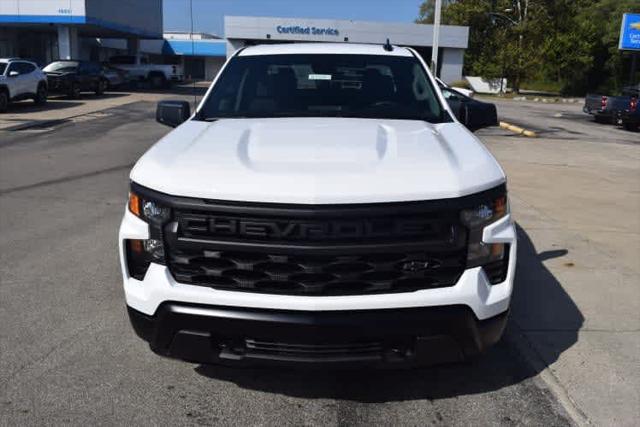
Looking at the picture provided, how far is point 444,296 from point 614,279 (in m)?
3.20

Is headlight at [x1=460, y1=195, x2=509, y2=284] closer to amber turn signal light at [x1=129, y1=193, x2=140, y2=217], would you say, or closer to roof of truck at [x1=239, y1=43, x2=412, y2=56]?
amber turn signal light at [x1=129, y1=193, x2=140, y2=217]

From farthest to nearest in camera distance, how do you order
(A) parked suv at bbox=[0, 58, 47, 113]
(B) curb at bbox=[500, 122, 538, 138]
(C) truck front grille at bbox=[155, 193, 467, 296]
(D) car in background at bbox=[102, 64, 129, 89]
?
(D) car in background at bbox=[102, 64, 129, 89]
(A) parked suv at bbox=[0, 58, 47, 113]
(B) curb at bbox=[500, 122, 538, 138]
(C) truck front grille at bbox=[155, 193, 467, 296]

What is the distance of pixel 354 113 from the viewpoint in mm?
4234

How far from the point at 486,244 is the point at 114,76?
33511 millimetres

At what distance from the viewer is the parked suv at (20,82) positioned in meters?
19.8

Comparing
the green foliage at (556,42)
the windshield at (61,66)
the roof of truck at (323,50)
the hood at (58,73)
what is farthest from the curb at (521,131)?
the green foliage at (556,42)

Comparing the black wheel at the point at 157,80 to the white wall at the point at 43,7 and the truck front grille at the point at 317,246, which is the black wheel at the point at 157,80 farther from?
the truck front grille at the point at 317,246

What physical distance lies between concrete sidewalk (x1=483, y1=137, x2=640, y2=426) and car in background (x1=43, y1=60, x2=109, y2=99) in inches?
864

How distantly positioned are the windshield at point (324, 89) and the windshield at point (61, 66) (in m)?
25.0

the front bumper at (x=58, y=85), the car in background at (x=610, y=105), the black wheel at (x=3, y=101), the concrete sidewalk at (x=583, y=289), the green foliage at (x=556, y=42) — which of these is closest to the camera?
the concrete sidewalk at (x=583, y=289)

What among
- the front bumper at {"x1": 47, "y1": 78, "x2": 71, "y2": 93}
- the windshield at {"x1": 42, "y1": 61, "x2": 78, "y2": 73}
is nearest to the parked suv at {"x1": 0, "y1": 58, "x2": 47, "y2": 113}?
the front bumper at {"x1": 47, "y1": 78, "x2": 71, "y2": 93}

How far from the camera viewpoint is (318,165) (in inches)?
116

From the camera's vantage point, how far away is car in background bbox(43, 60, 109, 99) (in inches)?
1033

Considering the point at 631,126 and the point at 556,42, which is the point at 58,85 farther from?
the point at 556,42
